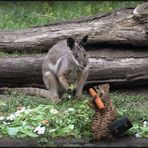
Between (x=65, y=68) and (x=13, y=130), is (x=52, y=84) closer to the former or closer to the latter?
(x=65, y=68)

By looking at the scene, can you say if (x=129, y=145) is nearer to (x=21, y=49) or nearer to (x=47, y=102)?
(x=47, y=102)

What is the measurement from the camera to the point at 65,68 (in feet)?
27.7

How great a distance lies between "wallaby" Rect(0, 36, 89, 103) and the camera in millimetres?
8203

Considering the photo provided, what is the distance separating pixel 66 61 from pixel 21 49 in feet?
7.19

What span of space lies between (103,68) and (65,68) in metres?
1.29

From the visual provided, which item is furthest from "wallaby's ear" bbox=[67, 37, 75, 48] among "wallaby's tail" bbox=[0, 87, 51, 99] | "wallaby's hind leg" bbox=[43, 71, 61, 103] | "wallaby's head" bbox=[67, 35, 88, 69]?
"wallaby's tail" bbox=[0, 87, 51, 99]

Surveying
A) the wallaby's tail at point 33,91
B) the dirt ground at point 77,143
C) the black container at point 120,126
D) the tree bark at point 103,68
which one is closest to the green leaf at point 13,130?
the dirt ground at point 77,143

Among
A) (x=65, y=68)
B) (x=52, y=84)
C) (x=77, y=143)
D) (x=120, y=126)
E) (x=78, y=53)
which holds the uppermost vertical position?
(x=78, y=53)

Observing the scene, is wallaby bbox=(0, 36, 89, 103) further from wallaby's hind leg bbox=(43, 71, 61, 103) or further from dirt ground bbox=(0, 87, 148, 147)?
dirt ground bbox=(0, 87, 148, 147)

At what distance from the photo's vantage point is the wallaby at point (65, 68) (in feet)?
26.9

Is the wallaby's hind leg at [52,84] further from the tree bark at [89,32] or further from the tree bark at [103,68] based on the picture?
the tree bark at [89,32]

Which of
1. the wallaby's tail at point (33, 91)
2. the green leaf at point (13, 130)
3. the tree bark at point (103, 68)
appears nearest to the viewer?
the green leaf at point (13, 130)

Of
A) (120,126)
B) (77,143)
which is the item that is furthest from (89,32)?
(77,143)

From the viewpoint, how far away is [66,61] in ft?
27.7
